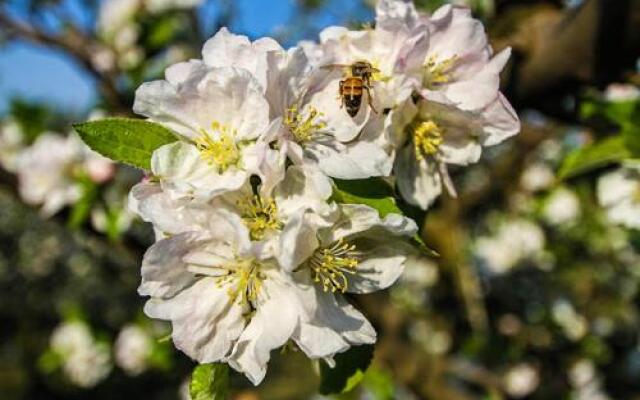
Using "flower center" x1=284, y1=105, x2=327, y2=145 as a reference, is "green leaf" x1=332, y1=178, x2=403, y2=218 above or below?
below

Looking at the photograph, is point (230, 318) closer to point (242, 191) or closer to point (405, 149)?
point (242, 191)

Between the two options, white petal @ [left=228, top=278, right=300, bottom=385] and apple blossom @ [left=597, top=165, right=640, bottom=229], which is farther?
apple blossom @ [left=597, top=165, right=640, bottom=229]

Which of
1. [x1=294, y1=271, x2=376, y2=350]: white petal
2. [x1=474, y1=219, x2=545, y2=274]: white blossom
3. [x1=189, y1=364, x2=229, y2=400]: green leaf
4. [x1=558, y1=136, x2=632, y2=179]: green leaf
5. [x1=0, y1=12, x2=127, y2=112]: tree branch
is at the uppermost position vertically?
[x1=294, y1=271, x2=376, y2=350]: white petal

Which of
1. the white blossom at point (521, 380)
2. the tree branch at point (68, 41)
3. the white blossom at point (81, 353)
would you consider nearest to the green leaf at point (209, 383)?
the tree branch at point (68, 41)

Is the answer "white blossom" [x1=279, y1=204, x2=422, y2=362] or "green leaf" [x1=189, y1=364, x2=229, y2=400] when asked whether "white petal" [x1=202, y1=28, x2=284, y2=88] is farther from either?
"green leaf" [x1=189, y1=364, x2=229, y2=400]

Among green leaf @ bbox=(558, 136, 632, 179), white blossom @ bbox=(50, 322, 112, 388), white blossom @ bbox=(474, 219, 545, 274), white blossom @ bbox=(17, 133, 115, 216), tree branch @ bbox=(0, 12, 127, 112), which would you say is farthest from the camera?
white blossom @ bbox=(474, 219, 545, 274)


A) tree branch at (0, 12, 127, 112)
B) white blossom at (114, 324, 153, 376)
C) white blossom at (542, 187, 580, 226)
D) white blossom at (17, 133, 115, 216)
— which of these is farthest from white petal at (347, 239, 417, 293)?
white blossom at (542, 187, 580, 226)

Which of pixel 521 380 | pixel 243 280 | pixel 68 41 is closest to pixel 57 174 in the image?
pixel 68 41
